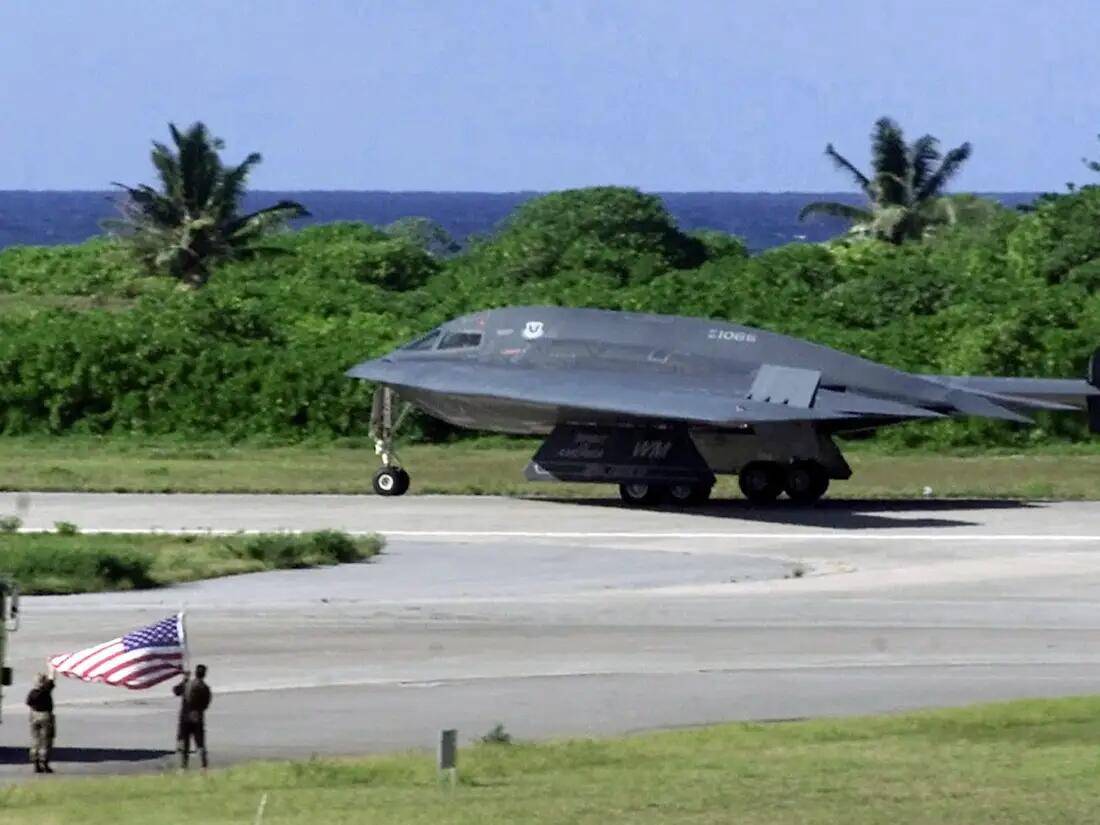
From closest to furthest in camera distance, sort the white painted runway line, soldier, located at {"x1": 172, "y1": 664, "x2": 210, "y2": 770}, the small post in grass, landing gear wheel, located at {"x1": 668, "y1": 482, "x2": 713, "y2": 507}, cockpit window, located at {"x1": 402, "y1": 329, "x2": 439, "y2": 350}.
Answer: the small post in grass → soldier, located at {"x1": 172, "y1": 664, "x2": 210, "y2": 770} → the white painted runway line → landing gear wheel, located at {"x1": 668, "y1": 482, "x2": 713, "y2": 507} → cockpit window, located at {"x1": 402, "y1": 329, "x2": 439, "y2": 350}

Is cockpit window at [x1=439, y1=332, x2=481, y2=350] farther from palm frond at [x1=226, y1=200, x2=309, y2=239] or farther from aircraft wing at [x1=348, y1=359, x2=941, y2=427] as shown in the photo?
palm frond at [x1=226, y1=200, x2=309, y2=239]

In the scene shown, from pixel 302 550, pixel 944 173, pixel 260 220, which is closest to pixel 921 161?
pixel 944 173

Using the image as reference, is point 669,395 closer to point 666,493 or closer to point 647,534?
point 666,493

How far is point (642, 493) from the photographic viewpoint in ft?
113

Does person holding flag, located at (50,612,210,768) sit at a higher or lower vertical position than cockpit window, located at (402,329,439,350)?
lower

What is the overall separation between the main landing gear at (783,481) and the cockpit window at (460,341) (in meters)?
5.17

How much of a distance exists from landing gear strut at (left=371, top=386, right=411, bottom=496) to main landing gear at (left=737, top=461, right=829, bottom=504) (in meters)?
5.95

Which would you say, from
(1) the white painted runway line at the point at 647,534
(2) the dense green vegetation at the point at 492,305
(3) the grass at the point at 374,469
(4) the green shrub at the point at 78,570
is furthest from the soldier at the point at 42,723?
(2) the dense green vegetation at the point at 492,305

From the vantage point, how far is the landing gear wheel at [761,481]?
112 ft

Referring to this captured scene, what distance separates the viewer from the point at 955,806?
13.6 metres

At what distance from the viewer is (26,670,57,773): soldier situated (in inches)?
623

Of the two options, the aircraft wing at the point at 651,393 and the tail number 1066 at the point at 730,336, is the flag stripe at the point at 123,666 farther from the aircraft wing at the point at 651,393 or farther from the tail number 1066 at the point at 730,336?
the tail number 1066 at the point at 730,336

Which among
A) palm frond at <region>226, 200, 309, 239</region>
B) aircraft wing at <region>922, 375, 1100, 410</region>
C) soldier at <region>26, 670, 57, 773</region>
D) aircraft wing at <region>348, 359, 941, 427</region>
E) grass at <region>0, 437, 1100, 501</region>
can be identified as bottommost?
grass at <region>0, 437, 1100, 501</region>

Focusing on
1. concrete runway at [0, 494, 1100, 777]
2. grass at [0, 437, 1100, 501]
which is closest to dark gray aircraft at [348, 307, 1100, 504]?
concrete runway at [0, 494, 1100, 777]
